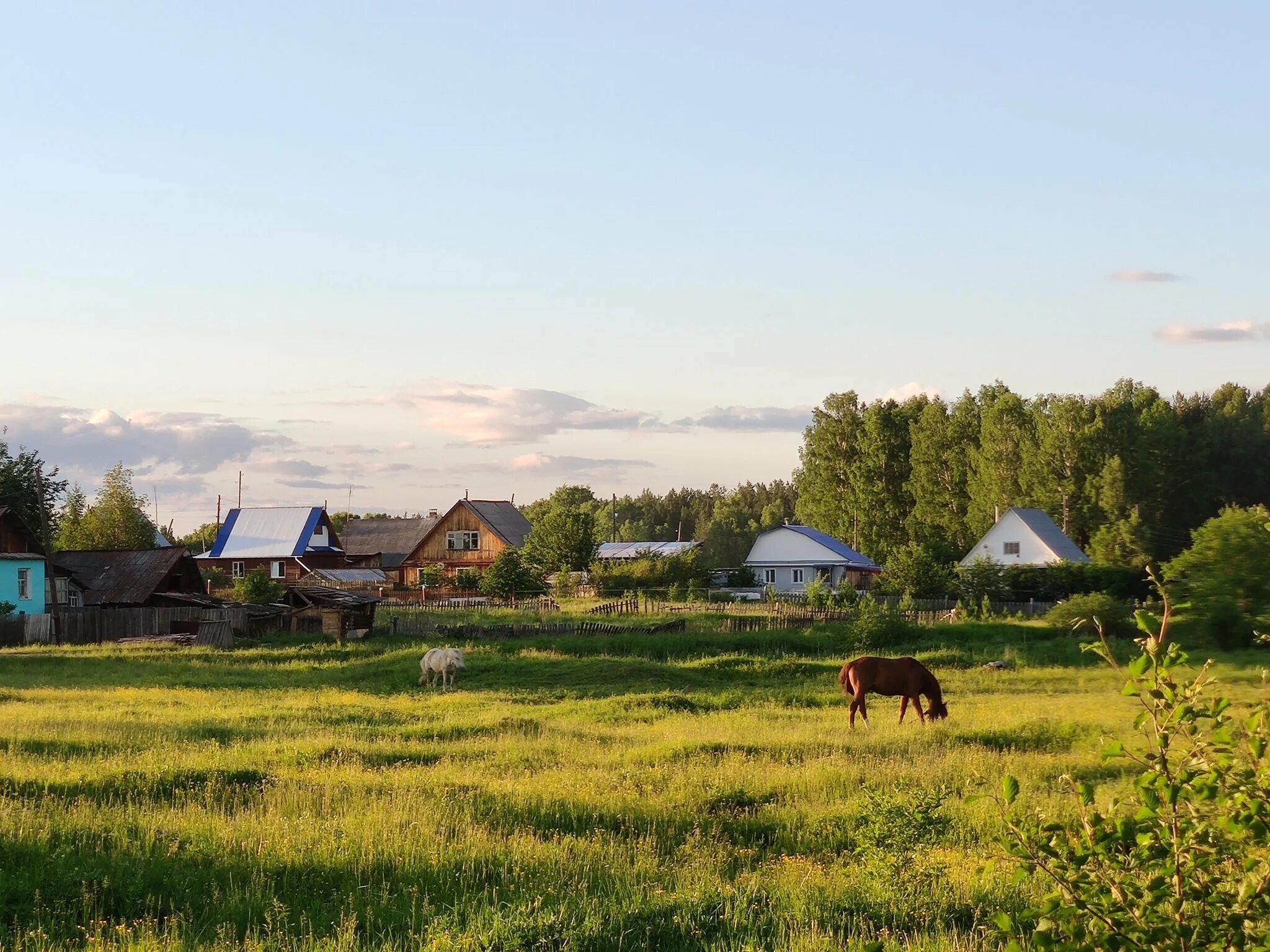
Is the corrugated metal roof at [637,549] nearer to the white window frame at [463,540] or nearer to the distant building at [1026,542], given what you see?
the white window frame at [463,540]

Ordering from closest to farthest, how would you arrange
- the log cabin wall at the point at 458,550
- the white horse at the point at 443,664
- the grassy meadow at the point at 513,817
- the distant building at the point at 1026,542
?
the grassy meadow at the point at 513,817
the white horse at the point at 443,664
the distant building at the point at 1026,542
the log cabin wall at the point at 458,550

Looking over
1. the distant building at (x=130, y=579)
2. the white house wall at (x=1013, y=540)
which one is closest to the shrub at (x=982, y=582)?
the white house wall at (x=1013, y=540)

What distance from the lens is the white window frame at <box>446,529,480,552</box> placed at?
89125mm

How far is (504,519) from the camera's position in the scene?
301 feet

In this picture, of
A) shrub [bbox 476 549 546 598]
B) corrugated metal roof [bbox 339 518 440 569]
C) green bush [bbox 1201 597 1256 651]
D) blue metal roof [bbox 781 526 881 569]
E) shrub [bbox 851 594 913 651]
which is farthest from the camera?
corrugated metal roof [bbox 339 518 440 569]

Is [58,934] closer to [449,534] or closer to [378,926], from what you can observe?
[378,926]

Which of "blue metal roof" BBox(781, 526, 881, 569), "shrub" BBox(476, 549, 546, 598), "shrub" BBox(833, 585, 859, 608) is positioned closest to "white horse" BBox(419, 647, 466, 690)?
"shrub" BBox(833, 585, 859, 608)

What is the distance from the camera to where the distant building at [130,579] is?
54844 millimetres

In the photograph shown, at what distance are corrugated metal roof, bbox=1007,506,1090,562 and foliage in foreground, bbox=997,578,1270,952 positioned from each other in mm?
74936

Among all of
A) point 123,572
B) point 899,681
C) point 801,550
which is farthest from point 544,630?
point 801,550

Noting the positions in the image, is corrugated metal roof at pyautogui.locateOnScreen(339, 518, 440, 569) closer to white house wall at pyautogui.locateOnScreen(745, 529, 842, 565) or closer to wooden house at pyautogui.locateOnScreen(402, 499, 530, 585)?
wooden house at pyautogui.locateOnScreen(402, 499, 530, 585)

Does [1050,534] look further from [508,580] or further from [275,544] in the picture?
[275,544]

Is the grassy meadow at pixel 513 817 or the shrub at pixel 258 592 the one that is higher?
the shrub at pixel 258 592

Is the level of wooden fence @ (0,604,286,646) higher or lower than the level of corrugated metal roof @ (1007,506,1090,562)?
lower
